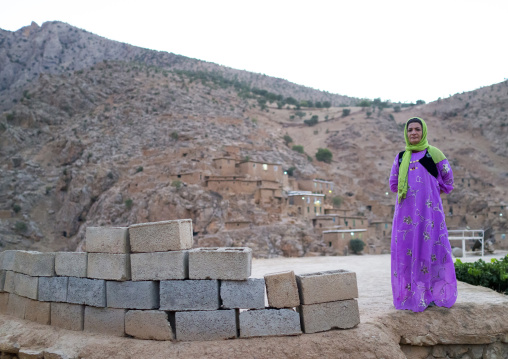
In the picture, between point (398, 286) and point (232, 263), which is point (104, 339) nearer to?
point (232, 263)

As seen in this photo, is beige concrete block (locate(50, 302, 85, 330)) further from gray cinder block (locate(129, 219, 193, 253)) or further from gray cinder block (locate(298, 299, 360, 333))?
gray cinder block (locate(298, 299, 360, 333))

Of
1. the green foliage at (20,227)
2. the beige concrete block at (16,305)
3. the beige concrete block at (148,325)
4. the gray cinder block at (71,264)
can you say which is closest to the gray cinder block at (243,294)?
the beige concrete block at (148,325)

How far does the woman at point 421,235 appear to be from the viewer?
18.1ft

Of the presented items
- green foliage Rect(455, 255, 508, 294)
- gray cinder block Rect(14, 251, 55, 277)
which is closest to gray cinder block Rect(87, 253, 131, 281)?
gray cinder block Rect(14, 251, 55, 277)

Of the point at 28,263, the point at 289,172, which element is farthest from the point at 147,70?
the point at 28,263

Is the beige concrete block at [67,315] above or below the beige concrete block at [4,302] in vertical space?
above

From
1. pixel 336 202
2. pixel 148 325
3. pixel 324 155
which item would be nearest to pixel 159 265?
pixel 148 325

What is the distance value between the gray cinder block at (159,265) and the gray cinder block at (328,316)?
5.36ft

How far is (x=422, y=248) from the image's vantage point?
5.54 metres

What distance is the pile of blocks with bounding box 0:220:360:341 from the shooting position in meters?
5.33

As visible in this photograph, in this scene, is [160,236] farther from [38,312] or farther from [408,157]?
[408,157]

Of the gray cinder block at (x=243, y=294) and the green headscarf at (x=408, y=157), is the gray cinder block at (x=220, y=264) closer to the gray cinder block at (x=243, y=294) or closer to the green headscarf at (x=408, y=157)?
the gray cinder block at (x=243, y=294)

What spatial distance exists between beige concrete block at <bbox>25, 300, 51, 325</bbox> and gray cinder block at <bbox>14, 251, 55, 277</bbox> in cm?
47

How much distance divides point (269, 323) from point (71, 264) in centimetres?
321
